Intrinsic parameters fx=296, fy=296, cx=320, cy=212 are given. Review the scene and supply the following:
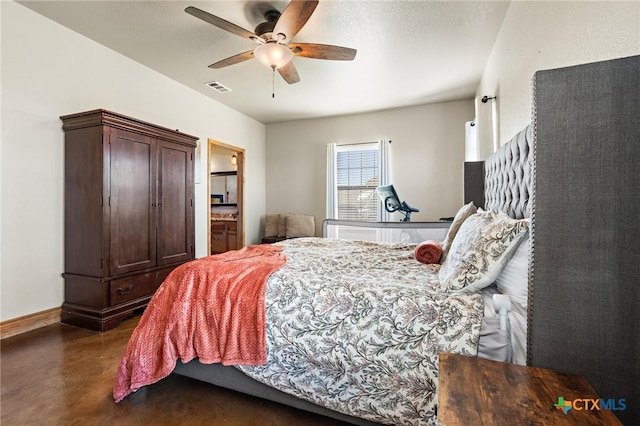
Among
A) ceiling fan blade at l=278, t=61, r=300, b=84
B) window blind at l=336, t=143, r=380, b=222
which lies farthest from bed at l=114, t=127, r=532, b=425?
window blind at l=336, t=143, r=380, b=222

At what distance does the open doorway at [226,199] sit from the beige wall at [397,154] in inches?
29.8

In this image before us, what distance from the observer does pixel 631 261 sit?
32.7 inches

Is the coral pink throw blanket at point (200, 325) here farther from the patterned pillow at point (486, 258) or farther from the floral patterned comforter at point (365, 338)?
the patterned pillow at point (486, 258)

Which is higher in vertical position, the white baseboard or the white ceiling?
the white ceiling

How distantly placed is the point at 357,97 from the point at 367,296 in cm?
384

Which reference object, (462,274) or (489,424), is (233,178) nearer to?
(462,274)

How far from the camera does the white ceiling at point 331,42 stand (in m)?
2.52

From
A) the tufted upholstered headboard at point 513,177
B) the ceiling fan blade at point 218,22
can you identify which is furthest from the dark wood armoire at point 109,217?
the tufted upholstered headboard at point 513,177

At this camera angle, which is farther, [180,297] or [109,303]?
[109,303]

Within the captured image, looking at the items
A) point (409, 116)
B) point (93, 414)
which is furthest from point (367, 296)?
point (409, 116)

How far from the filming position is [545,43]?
1748mm

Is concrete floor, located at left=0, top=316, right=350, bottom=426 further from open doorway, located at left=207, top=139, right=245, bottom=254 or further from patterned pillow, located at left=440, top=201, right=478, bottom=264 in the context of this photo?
open doorway, located at left=207, top=139, right=245, bottom=254

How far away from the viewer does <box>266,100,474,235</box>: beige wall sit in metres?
4.76

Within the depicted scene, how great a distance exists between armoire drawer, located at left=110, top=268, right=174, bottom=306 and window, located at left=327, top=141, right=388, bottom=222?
3.09 m
